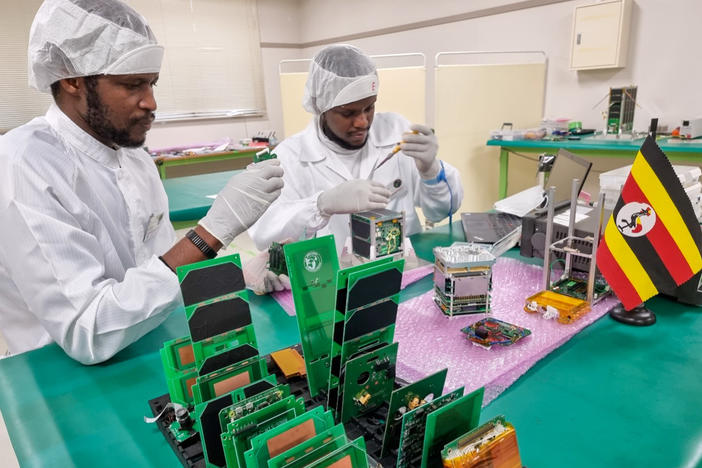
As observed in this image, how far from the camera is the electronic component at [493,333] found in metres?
0.88

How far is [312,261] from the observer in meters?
0.74

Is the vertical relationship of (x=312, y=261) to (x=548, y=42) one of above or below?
below

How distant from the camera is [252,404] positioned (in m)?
0.55

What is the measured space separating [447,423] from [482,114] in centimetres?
324

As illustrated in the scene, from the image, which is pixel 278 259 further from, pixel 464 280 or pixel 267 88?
pixel 267 88

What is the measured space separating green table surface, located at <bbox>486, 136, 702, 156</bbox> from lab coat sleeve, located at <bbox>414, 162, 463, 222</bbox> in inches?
59.4

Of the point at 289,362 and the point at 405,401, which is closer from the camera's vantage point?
the point at 405,401

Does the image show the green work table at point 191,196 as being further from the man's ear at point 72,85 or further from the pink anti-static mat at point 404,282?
the pink anti-static mat at point 404,282

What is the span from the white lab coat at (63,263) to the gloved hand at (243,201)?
0.16 meters

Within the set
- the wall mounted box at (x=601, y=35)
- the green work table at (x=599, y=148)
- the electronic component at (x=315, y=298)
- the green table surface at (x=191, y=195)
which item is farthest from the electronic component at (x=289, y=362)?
the wall mounted box at (x=601, y=35)

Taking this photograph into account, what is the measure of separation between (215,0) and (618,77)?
455 centimetres

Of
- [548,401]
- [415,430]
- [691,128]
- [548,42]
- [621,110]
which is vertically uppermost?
[548,42]

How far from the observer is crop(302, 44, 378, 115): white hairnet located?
1.56 m

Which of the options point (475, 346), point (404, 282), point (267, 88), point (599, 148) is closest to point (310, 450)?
point (475, 346)
